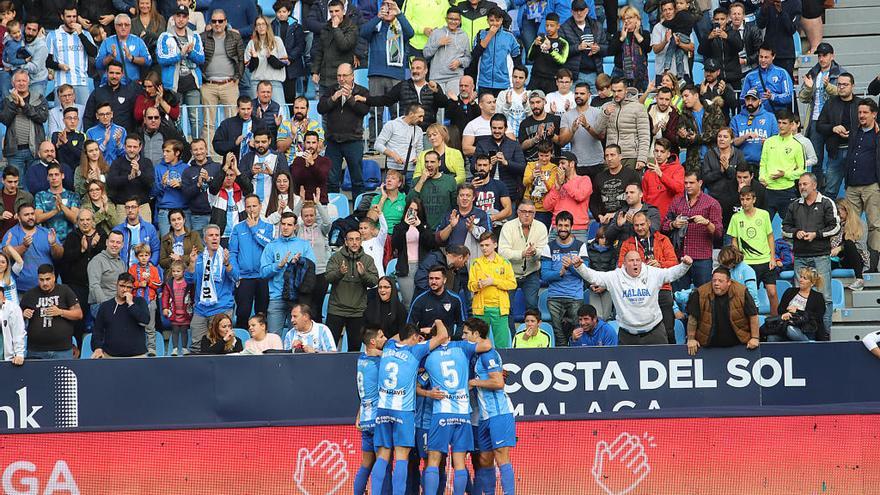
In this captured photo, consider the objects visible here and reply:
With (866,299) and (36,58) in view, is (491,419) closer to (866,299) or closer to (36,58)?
(866,299)

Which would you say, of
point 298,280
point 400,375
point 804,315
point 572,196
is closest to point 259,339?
point 298,280

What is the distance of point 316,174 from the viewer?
18.9 metres

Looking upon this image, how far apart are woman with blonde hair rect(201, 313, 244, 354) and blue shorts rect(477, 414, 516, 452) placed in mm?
3422

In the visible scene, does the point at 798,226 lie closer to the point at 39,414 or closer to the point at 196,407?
the point at 196,407

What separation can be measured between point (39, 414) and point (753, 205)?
8.95 meters

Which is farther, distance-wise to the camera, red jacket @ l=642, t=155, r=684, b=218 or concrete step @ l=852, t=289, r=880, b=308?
concrete step @ l=852, t=289, r=880, b=308

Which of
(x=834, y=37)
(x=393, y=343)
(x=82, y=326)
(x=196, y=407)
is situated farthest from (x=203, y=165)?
(x=834, y=37)

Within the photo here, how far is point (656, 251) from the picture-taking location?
17.5 meters

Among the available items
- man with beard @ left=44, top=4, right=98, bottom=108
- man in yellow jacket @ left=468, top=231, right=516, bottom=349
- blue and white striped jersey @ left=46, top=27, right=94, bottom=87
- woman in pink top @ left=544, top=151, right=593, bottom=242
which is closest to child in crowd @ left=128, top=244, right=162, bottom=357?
man in yellow jacket @ left=468, top=231, right=516, bottom=349

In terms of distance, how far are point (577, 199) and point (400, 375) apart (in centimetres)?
478

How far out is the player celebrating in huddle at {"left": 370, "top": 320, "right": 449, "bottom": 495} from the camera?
568 inches

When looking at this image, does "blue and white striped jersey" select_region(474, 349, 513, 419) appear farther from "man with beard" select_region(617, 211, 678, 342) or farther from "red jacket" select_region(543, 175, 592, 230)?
"red jacket" select_region(543, 175, 592, 230)

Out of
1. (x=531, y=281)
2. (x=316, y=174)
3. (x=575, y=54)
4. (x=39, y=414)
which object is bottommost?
(x=39, y=414)

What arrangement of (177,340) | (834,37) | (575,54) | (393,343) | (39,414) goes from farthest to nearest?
(834,37) < (575,54) < (177,340) < (39,414) < (393,343)
